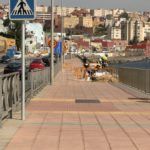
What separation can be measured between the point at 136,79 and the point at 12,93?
16.5m

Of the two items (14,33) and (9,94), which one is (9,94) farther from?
(14,33)

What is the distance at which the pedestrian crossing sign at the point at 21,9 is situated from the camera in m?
14.0

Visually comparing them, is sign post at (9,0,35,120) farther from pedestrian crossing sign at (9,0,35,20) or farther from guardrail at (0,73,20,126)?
guardrail at (0,73,20,126)

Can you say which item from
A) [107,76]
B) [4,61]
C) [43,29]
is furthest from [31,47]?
[107,76]

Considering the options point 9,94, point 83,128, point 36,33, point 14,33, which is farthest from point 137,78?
point 36,33

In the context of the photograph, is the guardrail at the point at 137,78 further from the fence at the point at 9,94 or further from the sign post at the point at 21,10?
the sign post at the point at 21,10

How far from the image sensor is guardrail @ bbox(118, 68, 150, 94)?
27192 millimetres

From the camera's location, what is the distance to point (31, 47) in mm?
166625

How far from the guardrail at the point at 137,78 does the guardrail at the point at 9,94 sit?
39.4ft

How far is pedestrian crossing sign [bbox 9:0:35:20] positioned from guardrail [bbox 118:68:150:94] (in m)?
13.4

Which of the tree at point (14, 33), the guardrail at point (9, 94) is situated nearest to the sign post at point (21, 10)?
the guardrail at point (9, 94)

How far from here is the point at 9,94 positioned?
14.3m

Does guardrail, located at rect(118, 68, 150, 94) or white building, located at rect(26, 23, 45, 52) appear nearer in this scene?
guardrail, located at rect(118, 68, 150, 94)

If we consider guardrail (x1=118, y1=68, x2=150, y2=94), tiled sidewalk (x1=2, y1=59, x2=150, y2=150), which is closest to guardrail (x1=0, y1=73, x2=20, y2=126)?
tiled sidewalk (x1=2, y1=59, x2=150, y2=150)
